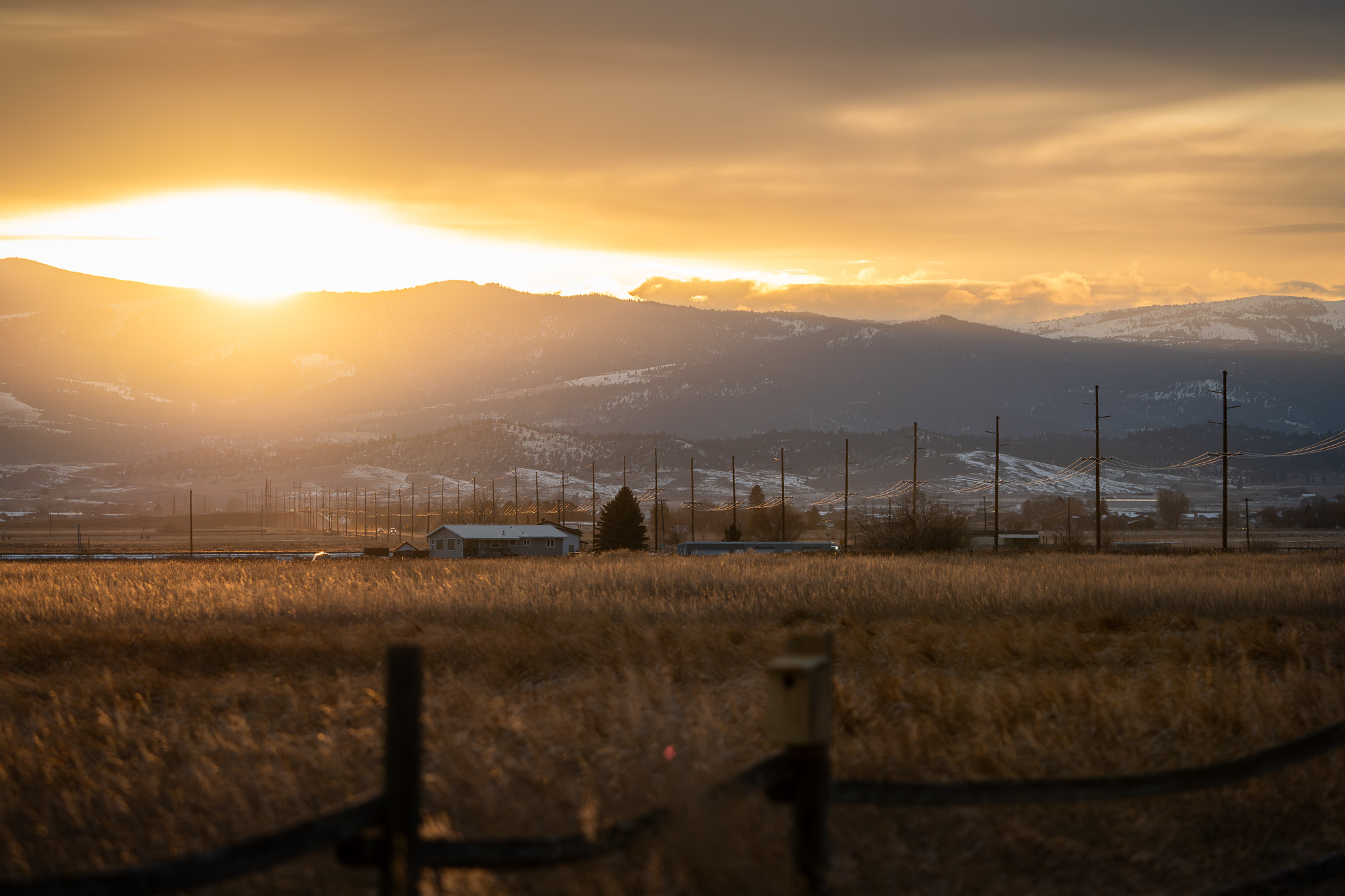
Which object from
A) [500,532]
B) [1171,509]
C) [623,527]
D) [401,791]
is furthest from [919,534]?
[1171,509]

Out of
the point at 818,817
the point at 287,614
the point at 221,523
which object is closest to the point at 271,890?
the point at 818,817

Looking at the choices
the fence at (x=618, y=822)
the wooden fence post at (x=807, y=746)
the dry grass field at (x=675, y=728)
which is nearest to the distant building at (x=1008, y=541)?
the dry grass field at (x=675, y=728)

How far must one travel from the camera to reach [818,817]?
5074 mm

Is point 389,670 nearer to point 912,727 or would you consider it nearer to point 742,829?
point 742,829

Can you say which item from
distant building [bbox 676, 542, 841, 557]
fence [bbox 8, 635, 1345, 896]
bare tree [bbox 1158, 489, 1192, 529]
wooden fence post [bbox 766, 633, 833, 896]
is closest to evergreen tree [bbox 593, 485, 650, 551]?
distant building [bbox 676, 542, 841, 557]

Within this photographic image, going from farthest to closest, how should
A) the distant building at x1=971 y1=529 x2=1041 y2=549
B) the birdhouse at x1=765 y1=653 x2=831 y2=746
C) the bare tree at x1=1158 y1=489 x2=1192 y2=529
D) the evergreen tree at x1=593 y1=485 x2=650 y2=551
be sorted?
the bare tree at x1=1158 y1=489 x2=1192 y2=529 < the distant building at x1=971 y1=529 x2=1041 y2=549 < the evergreen tree at x1=593 y1=485 x2=650 y2=551 < the birdhouse at x1=765 y1=653 x2=831 y2=746

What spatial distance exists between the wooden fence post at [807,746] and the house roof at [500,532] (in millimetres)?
79697

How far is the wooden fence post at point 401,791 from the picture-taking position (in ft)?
14.6

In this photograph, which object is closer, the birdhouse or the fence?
the fence

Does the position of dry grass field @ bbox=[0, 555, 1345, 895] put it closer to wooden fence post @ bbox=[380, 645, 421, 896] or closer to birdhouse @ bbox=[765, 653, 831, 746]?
birdhouse @ bbox=[765, 653, 831, 746]

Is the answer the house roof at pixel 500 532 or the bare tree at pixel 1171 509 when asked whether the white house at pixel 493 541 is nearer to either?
the house roof at pixel 500 532

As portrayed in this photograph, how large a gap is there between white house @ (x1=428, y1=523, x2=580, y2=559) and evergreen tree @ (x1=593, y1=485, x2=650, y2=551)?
5.25m

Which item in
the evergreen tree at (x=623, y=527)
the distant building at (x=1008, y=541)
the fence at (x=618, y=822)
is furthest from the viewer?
the distant building at (x=1008, y=541)

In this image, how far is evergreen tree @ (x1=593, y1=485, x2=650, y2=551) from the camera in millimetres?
77438
